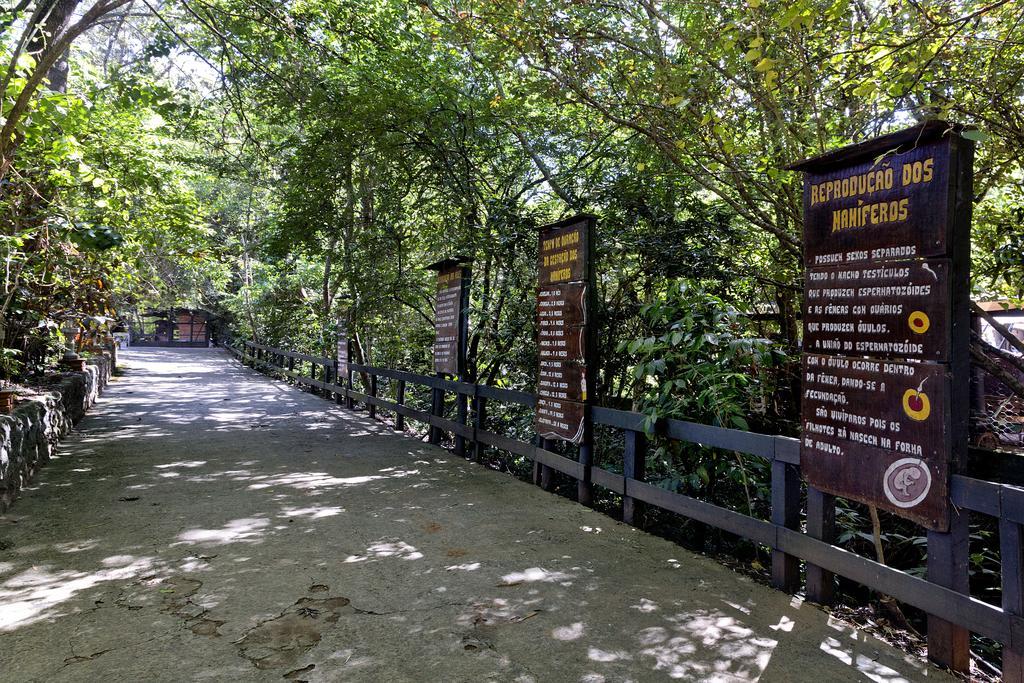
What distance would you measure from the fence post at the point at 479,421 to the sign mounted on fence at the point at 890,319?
15.3ft

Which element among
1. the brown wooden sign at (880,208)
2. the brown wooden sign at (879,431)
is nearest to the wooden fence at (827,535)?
the brown wooden sign at (879,431)

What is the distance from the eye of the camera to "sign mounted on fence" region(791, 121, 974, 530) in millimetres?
2990

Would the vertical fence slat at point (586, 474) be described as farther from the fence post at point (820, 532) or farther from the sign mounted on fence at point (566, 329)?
the fence post at point (820, 532)

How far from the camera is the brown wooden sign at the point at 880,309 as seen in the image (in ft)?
9.93

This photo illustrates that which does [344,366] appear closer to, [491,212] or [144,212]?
[144,212]

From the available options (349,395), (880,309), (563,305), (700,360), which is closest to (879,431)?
(880,309)

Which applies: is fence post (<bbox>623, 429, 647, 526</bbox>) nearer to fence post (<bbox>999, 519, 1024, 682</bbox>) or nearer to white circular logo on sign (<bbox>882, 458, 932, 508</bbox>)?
white circular logo on sign (<bbox>882, 458, 932, 508</bbox>)

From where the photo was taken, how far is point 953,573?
9.59 feet

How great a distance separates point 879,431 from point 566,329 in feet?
10.7

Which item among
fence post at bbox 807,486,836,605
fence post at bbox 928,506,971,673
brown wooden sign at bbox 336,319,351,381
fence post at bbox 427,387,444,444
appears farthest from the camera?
brown wooden sign at bbox 336,319,351,381

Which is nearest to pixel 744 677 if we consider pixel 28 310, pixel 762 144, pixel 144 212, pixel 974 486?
pixel 974 486

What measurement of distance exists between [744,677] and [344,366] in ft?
40.9

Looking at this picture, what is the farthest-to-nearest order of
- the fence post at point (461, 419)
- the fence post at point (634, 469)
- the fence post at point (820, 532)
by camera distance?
1. the fence post at point (461, 419)
2. the fence post at point (634, 469)
3. the fence post at point (820, 532)

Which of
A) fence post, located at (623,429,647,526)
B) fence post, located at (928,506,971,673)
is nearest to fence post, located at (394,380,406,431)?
fence post, located at (623,429,647,526)
